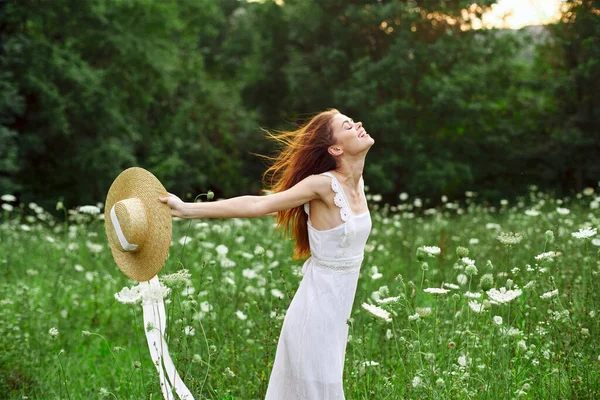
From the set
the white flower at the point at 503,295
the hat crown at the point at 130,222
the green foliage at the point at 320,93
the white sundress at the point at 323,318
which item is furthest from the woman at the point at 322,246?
the green foliage at the point at 320,93

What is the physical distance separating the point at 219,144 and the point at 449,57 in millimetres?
9932

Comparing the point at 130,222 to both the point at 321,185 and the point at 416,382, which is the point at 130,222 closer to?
the point at 321,185

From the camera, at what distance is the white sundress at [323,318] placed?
121 inches

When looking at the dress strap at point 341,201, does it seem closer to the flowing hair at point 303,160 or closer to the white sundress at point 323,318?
the white sundress at point 323,318

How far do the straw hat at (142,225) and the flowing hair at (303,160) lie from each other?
65 centimetres

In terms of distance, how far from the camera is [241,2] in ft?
119

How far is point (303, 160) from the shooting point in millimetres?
3436

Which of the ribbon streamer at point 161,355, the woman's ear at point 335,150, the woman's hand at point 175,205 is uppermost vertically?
the woman's ear at point 335,150

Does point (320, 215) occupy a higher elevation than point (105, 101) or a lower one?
higher

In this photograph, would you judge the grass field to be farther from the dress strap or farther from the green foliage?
the green foliage

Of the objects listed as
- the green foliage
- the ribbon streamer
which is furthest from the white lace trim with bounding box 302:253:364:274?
the green foliage

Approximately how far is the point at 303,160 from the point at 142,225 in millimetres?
863

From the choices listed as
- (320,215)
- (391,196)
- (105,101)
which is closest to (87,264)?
(320,215)

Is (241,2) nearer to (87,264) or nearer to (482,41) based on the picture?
(482,41)
